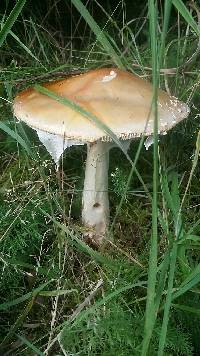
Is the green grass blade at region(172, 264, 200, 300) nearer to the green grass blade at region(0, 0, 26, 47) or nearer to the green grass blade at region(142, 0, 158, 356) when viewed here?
the green grass blade at region(142, 0, 158, 356)

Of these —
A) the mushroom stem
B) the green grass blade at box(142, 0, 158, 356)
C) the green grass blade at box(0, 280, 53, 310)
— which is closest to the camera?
the green grass blade at box(142, 0, 158, 356)

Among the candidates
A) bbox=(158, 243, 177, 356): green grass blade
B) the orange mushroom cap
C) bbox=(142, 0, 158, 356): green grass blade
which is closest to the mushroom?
the orange mushroom cap

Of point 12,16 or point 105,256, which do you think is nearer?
point 12,16

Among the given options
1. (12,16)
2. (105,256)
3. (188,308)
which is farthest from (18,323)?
(12,16)

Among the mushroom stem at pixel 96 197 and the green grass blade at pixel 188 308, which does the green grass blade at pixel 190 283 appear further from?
the mushroom stem at pixel 96 197

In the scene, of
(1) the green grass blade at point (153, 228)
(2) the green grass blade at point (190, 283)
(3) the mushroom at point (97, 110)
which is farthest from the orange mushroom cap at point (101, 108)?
(2) the green grass blade at point (190, 283)

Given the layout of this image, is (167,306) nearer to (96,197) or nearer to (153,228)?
(153,228)
